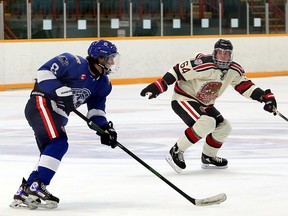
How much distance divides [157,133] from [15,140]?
3.93 ft

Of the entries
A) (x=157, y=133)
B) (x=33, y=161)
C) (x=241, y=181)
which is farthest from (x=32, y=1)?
(x=241, y=181)

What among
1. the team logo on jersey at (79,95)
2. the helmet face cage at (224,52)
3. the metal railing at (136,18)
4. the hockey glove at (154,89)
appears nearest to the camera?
the team logo on jersey at (79,95)

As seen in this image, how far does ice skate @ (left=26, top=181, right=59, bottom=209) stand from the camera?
4.29 metres

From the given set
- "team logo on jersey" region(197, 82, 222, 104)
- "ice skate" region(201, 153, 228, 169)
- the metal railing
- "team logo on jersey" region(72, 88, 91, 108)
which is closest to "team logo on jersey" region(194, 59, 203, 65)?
"team logo on jersey" region(197, 82, 222, 104)

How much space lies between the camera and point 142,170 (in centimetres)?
569

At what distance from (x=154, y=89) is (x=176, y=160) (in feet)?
1.49

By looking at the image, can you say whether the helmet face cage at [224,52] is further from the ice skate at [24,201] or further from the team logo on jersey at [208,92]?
the ice skate at [24,201]

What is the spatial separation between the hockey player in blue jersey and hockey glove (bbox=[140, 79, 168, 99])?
97 centimetres

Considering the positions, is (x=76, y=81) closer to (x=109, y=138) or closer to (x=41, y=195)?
(x=109, y=138)

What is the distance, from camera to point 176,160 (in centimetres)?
571

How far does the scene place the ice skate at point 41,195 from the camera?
4293 millimetres

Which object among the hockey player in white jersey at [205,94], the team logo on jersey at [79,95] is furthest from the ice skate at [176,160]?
the team logo on jersey at [79,95]

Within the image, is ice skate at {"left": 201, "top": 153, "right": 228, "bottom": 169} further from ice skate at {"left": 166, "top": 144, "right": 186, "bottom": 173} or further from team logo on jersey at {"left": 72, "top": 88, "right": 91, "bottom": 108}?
team logo on jersey at {"left": 72, "top": 88, "right": 91, "bottom": 108}

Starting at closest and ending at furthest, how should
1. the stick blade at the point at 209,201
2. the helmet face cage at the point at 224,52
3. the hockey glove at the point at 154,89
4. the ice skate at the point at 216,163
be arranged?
the stick blade at the point at 209,201, the hockey glove at the point at 154,89, the helmet face cage at the point at 224,52, the ice skate at the point at 216,163
